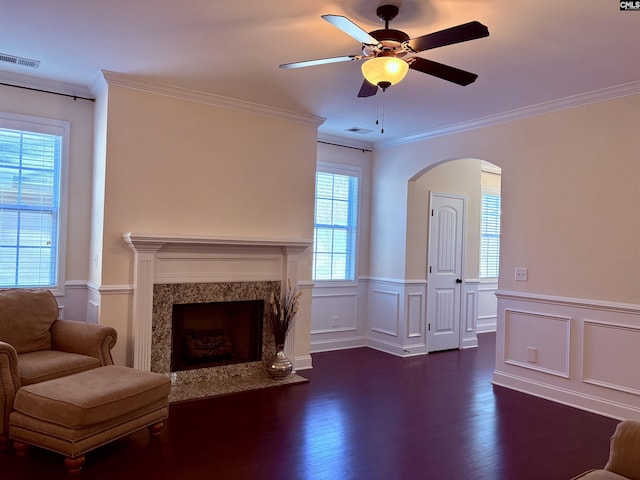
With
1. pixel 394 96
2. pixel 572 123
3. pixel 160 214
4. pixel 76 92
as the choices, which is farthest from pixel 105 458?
pixel 572 123

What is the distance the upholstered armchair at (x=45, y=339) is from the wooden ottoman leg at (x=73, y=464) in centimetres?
69

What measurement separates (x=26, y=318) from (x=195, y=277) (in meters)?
1.36

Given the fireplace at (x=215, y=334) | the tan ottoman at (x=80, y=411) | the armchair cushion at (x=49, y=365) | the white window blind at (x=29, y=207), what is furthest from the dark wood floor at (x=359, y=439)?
the white window blind at (x=29, y=207)

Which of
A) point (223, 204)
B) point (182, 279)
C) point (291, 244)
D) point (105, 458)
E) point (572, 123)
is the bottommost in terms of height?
point (105, 458)

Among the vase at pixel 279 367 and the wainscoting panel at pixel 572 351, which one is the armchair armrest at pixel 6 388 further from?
the wainscoting panel at pixel 572 351

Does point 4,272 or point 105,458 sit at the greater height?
point 4,272

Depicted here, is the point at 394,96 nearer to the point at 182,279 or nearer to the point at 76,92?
the point at 182,279

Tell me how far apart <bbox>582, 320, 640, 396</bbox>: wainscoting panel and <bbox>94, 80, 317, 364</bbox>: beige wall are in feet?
8.81

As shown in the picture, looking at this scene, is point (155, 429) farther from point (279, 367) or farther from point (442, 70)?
point (442, 70)

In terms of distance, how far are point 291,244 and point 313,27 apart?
2311 millimetres

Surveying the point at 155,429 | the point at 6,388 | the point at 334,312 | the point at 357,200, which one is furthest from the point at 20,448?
the point at 357,200

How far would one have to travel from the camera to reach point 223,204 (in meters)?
4.62

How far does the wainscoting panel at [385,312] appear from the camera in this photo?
6.07 metres

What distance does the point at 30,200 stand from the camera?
14.0 feet
